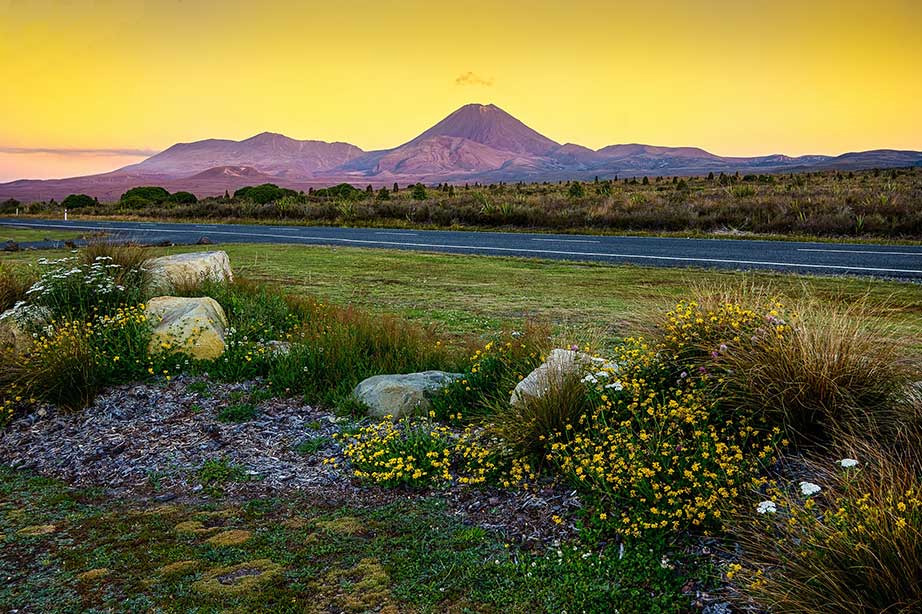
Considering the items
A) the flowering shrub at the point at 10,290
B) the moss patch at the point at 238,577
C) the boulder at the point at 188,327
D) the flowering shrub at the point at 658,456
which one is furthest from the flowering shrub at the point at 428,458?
the flowering shrub at the point at 10,290

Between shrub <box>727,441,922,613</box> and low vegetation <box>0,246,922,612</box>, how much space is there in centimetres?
A: 1

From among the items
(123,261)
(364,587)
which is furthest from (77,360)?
(364,587)

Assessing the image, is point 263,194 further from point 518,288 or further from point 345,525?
point 345,525

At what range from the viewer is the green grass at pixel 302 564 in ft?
10.9

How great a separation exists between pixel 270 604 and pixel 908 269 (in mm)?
12337

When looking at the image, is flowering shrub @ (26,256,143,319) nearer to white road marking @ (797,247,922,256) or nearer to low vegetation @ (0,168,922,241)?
white road marking @ (797,247,922,256)

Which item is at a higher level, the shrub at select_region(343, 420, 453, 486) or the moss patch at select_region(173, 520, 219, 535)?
the shrub at select_region(343, 420, 453, 486)

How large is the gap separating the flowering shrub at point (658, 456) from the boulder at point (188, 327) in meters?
4.21

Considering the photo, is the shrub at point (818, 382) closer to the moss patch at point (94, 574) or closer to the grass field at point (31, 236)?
the moss patch at point (94, 574)

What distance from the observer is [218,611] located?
329 centimetres

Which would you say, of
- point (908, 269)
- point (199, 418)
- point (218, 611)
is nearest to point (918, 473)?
point (218, 611)

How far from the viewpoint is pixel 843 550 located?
9.42ft

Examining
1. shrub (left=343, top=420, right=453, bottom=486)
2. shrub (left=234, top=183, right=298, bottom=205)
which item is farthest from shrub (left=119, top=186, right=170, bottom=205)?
shrub (left=343, top=420, right=453, bottom=486)

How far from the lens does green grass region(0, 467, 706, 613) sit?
10.9 feet
